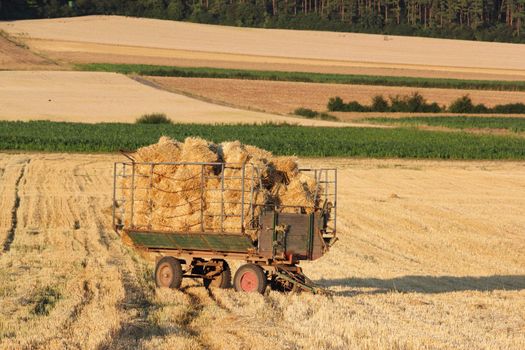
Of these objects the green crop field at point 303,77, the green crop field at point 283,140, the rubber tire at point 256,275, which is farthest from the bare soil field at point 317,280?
the green crop field at point 303,77

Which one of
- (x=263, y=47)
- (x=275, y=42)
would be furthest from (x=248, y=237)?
(x=275, y=42)

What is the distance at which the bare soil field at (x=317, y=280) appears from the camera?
1199 centimetres

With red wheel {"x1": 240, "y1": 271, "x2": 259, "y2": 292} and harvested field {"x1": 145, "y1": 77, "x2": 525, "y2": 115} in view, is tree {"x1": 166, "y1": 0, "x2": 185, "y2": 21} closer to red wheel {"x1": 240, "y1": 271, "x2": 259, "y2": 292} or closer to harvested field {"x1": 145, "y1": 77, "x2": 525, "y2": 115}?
harvested field {"x1": 145, "y1": 77, "x2": 525, "y2": 115}

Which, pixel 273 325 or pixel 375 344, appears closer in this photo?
pixel 375 344

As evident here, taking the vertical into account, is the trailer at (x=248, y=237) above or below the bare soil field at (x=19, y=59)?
below

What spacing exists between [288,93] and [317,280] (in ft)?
215

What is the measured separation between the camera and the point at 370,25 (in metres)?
154

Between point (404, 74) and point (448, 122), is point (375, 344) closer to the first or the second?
point (448, 122)

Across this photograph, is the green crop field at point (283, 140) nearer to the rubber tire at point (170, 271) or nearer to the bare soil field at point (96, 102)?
the bare soil field at point (96, 102)

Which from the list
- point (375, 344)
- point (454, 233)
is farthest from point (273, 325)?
point (454, 233)

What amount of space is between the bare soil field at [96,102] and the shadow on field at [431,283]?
4440 centimetres

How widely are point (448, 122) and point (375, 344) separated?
191 ft

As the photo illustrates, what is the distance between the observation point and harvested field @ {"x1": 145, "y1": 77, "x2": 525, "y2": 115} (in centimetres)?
7750

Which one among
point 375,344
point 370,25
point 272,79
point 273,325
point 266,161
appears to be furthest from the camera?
point 370,25
